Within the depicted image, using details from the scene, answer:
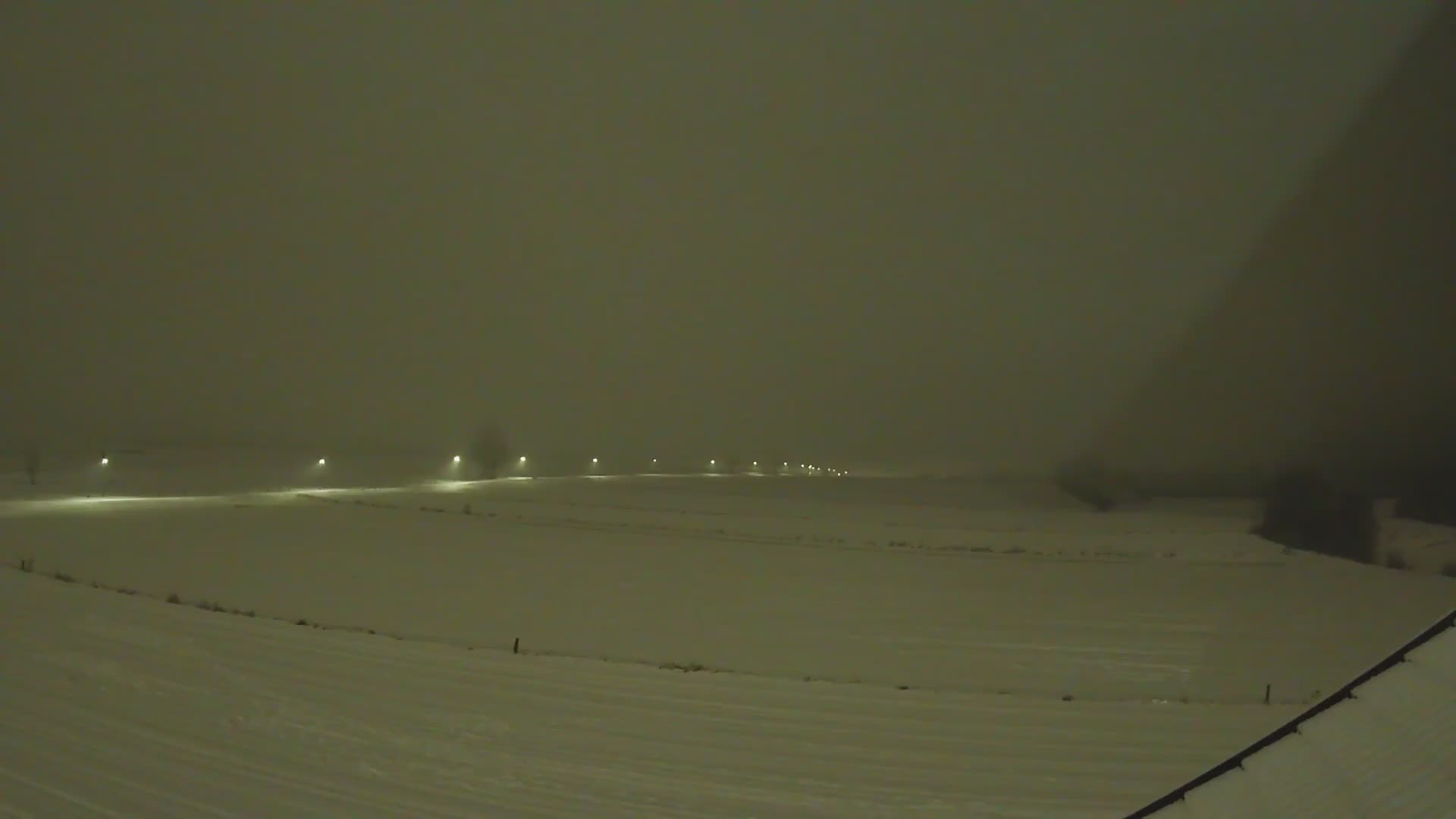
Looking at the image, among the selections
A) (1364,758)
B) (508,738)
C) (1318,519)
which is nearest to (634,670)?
(508,738)

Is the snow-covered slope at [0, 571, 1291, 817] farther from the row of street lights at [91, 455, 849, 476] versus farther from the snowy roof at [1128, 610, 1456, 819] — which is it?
the row of street lights at [91, 455, 849, 476]

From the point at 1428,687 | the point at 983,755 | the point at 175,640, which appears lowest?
the point at 983,755

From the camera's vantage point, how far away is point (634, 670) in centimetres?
829

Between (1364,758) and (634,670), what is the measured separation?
246 inches

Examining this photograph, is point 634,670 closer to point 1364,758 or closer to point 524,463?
point 1364,758

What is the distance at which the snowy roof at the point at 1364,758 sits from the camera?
115 inches

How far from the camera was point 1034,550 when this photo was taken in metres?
21.6

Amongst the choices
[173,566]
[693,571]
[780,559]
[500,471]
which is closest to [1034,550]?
[780,559]

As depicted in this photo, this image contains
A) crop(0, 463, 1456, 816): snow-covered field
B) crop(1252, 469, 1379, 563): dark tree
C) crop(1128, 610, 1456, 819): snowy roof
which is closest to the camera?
crop(1128, 610, 1456, 819): snowy roof

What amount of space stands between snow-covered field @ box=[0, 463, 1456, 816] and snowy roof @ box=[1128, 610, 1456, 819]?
7.58ft

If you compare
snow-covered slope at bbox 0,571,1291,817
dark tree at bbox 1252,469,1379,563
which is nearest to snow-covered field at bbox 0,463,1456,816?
snow-covered slope at bbox 0,571,1291,817

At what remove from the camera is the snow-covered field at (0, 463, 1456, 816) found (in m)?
5.54

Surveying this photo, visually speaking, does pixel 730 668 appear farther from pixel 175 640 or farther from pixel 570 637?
pixel 175 640

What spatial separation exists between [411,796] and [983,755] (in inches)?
160
